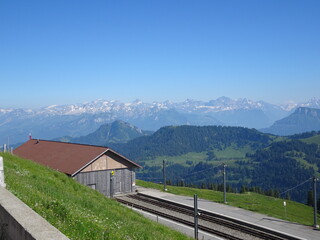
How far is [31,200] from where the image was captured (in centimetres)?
1062

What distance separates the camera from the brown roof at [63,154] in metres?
46.3

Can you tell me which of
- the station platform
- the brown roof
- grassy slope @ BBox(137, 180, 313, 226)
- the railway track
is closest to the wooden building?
the brown roof

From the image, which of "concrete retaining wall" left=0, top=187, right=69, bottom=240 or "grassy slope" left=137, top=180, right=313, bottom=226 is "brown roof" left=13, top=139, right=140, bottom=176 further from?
"concrete retaining wall" left=0, top=187, right=69, bottom=240

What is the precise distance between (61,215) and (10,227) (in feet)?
10.6

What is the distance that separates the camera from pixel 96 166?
46688mm

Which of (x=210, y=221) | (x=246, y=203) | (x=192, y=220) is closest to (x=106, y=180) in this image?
(x=192, y=220)

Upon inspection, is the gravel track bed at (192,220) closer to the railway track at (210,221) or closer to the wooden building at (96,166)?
the railway track at (210,221)

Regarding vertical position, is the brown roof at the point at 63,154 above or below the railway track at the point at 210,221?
above

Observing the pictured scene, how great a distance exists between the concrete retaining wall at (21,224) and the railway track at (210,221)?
2404 cm

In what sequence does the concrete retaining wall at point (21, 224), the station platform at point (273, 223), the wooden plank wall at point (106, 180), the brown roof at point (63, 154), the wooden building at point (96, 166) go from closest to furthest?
the concrete retaining wall at point (21, 224) < the station platform at point (273, 223) < the wooden building at point (96, 166) < the wooden plank wall at point (106, 180) < the brown roof at point (63, 154)

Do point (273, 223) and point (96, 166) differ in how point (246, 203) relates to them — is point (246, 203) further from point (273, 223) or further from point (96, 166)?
point (96, 166)

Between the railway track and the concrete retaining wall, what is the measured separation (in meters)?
24.0

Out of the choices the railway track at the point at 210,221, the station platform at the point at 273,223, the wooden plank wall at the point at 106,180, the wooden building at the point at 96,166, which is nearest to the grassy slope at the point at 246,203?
the station platform at the point at 273,223

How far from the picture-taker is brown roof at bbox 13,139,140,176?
46.3 meters
